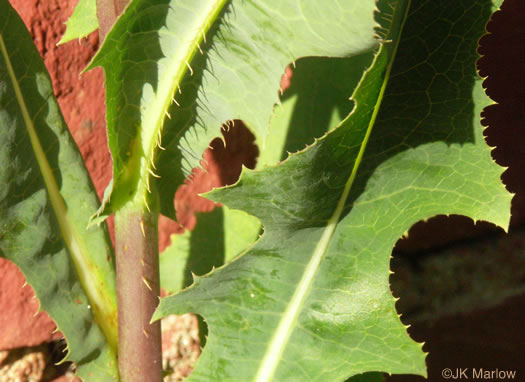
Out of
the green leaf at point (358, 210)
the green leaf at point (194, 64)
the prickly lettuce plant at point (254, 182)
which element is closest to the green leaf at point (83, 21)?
the prickly lettuce plant at point (254, 182)

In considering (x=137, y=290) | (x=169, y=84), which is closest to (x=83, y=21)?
(x=169, y=84)

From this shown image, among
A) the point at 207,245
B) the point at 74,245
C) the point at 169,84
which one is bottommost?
the point at 207,245

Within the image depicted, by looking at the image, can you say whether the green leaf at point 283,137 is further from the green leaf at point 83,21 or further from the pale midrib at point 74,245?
the green leaf at point 83,21

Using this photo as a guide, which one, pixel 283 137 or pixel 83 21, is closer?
pixel 83 21

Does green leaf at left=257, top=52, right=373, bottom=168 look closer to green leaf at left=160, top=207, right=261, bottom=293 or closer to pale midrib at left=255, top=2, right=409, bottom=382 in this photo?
green leaf at left=160, top=207, right=261, bottom=293

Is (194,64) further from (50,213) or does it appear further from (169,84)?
(50,213)

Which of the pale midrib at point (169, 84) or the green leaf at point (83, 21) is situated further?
the green leaf at point (83, 21)

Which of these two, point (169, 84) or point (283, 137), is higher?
point (169, 84)
